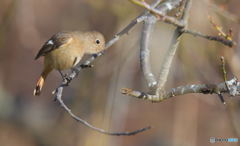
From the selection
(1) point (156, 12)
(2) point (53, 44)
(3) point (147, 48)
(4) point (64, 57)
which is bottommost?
(1) point (156, 12)

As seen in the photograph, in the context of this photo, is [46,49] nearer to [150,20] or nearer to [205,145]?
[150,20]

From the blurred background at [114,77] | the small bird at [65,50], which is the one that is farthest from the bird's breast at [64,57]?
the blurred background at [114,77]

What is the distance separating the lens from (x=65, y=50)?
5.19 meters

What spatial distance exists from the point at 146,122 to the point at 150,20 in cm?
816

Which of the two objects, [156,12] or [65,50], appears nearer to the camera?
[156,12]

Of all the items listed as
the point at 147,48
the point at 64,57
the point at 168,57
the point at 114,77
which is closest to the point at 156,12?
the point at 168,57

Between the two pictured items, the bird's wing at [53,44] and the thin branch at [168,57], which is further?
the bird's wing at [53,44]

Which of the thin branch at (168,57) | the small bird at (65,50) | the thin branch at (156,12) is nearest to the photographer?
the thin branch at (156,12)

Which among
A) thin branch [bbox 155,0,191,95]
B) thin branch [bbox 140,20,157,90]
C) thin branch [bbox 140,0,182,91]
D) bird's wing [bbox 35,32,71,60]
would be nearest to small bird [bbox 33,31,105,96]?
bird's wing [bbox 35,32,71,60]

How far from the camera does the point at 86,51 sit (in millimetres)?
5191

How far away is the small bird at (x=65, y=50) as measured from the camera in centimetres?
513

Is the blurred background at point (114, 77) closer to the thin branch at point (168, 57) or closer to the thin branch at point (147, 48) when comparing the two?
the thin branch at point (147, 48)

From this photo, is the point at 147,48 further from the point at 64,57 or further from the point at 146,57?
the point at 64,57

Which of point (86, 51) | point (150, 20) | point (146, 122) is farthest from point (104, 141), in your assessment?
point (146, 122)
